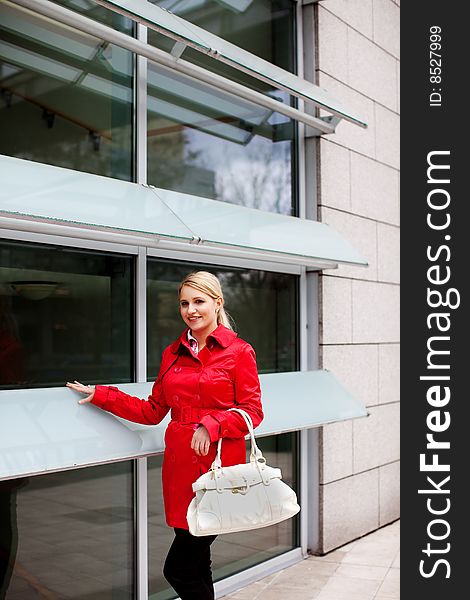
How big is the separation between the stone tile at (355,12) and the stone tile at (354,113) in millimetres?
456

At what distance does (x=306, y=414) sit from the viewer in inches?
159

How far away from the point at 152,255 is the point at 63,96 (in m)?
0.81

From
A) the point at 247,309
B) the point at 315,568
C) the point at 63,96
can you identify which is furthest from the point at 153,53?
the point at 315,568

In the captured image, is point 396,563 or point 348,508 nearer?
point 396,563

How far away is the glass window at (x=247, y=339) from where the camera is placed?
3.70 metres

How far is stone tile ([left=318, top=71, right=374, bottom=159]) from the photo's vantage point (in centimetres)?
514

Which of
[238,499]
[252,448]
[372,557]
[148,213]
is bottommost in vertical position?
[372,557]

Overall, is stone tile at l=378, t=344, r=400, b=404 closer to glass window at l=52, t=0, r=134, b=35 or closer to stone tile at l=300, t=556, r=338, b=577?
stone tile at l=300, t=556, r=338, b=577

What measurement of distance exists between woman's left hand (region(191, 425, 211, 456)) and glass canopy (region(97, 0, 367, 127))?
1.57 m

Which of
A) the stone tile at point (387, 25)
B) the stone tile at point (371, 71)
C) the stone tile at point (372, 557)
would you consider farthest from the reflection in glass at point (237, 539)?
the stone tile at point (387, 25)

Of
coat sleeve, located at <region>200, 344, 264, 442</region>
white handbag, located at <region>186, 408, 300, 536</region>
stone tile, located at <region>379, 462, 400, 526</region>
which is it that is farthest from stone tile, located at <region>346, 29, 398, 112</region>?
white handbag, located at <region>186, 408, 300, 536</region>

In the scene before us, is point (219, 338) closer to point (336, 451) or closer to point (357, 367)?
point (336, 451)

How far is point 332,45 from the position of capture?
17.0ft

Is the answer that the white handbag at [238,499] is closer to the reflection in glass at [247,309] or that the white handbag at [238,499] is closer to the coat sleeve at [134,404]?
the coat sleeve at [134,404]
